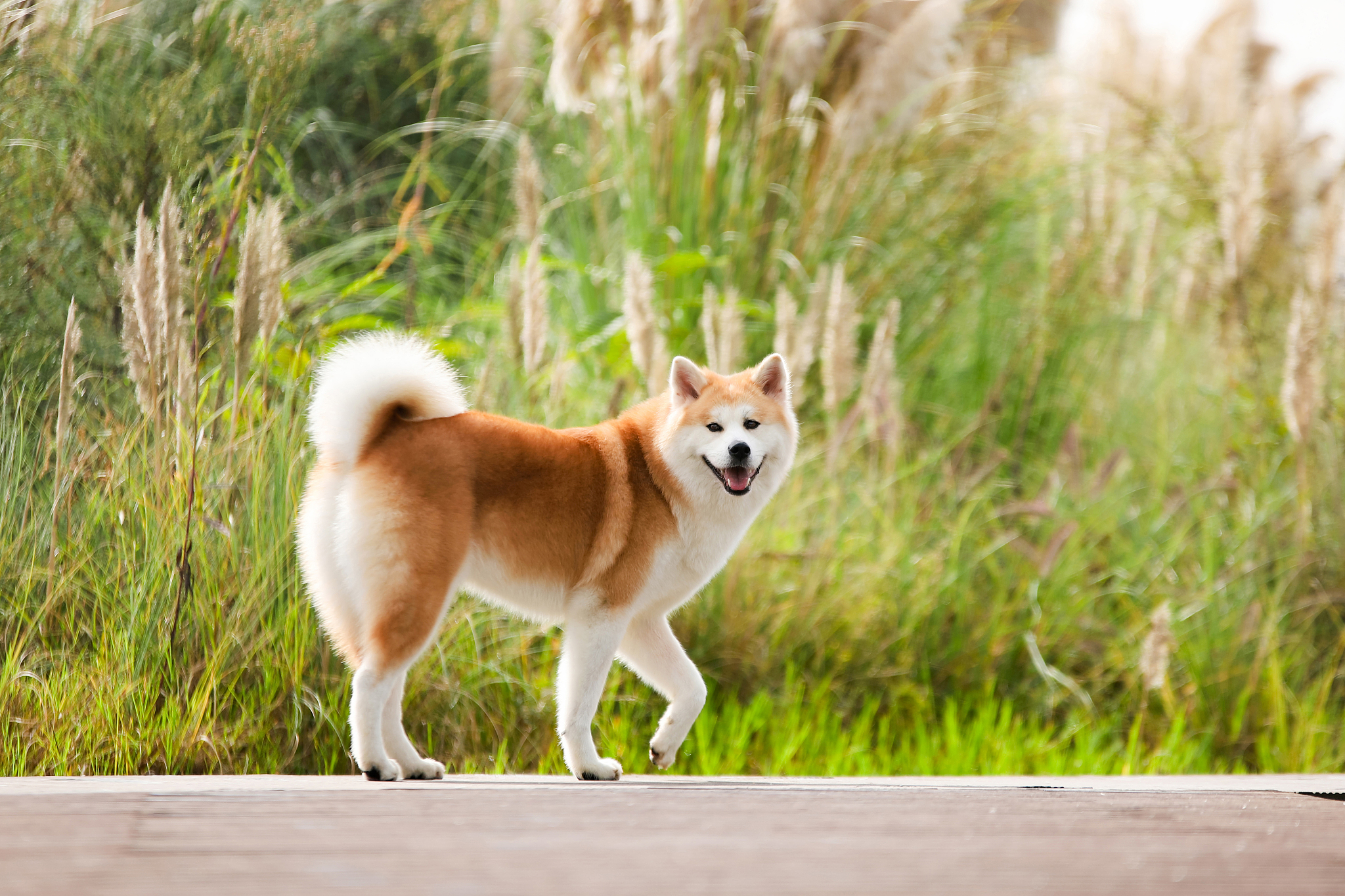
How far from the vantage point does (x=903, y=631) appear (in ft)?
13.9

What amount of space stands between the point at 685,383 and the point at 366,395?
2.96 ft

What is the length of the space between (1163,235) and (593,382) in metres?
3.61

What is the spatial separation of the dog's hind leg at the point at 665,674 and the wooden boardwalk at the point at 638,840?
0.41 metres

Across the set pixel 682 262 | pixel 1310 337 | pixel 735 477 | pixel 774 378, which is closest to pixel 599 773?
pixel 735 477

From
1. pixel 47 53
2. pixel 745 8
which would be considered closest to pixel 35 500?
pixel 47 53

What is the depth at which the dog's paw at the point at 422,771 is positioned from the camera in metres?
2.76

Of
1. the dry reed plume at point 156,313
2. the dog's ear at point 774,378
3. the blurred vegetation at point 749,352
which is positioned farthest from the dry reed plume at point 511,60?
the dog's ear at point 774,378

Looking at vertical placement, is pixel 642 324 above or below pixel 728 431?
above

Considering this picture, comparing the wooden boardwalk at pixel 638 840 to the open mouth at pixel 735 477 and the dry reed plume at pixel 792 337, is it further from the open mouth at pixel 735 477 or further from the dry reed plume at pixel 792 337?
the dry reed plume at pixel 792 337

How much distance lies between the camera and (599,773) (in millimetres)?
2846

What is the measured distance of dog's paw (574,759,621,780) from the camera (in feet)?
9.33

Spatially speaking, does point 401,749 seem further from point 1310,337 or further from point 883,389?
point 1310,337

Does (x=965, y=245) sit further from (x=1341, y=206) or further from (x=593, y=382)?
(x=593, y=382)

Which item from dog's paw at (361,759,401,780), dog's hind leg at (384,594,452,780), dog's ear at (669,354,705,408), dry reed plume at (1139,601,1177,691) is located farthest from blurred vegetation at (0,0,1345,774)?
dog's ear at (669,354,705,408)
